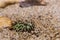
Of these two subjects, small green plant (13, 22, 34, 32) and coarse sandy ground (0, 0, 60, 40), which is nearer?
coarse sandy ground (0, 0, 60, 40)

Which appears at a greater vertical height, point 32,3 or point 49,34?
point 32,3

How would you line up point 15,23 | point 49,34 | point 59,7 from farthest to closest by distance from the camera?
point 59,7, point 15,23, point 49,34

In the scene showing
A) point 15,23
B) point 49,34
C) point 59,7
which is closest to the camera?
point 49,34

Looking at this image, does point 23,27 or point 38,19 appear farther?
point 38,19

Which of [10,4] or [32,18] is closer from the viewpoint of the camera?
[32,18]

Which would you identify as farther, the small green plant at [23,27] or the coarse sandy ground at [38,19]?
the small green plant at [23,27]

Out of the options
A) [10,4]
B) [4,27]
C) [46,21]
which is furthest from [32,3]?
[4,27]

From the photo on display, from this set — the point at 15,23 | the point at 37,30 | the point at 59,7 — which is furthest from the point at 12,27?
the point at 59,7

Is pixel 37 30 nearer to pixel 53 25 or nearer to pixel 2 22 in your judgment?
pixel 53 25
